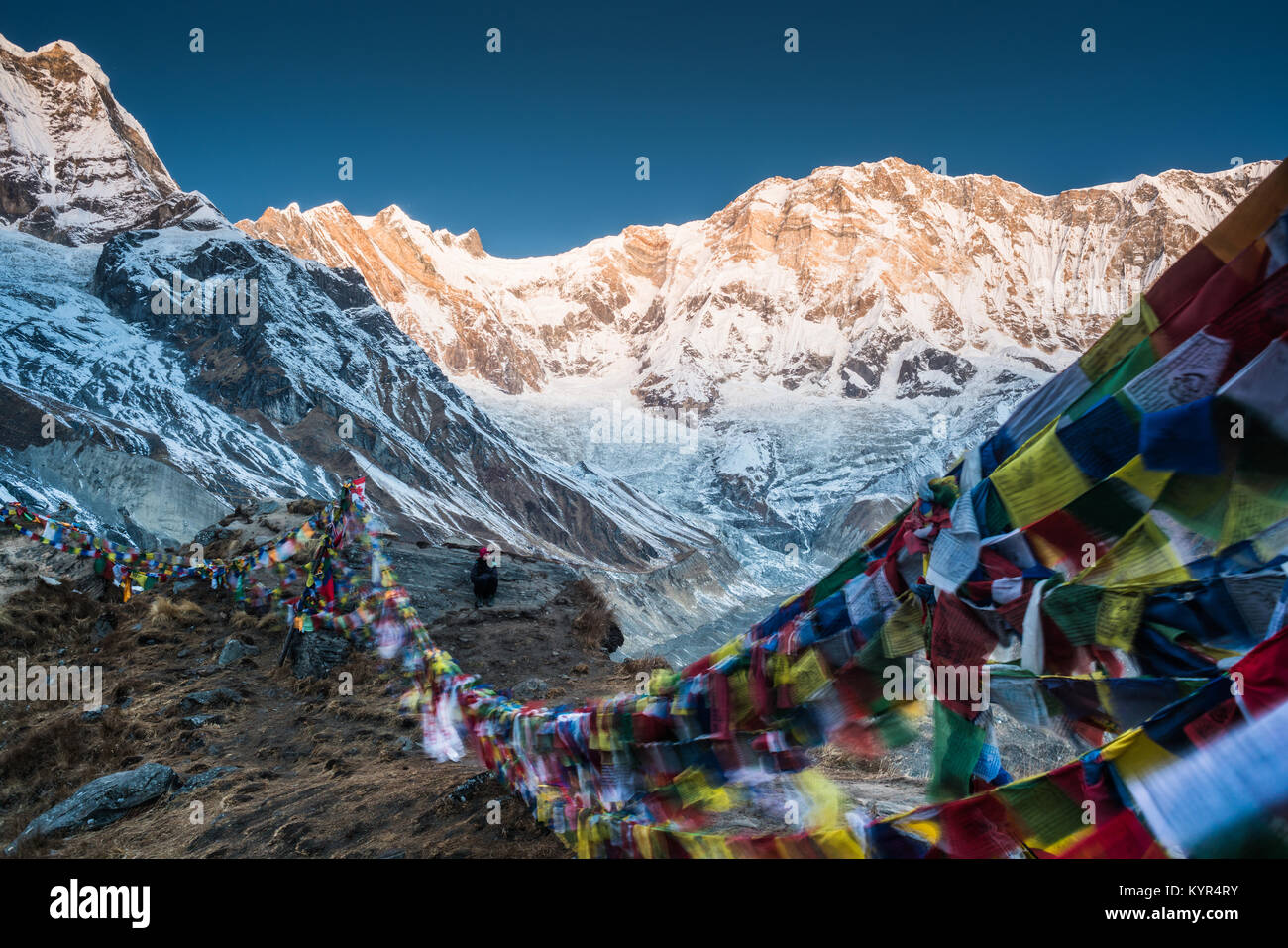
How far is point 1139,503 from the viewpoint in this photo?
2.81 m

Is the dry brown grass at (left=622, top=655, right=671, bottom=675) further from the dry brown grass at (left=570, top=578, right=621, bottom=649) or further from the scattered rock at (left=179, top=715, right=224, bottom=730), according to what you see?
the scattered rock at (left=179, top=715, right=224, bottom=730)

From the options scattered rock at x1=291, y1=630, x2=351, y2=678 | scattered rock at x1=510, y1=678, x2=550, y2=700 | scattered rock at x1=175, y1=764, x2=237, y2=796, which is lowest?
scattered rock at x1=175, y1=764, x2=237, y2=796

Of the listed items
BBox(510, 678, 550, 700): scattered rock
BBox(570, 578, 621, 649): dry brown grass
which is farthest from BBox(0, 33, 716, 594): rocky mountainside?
BBox(510, 678, 550, 700): scattered rock

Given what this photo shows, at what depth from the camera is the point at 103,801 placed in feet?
23.1

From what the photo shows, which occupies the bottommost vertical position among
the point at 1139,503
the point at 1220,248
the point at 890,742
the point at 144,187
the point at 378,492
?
the point at 890,742

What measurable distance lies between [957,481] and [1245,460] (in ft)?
3.72

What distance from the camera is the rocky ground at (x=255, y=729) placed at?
618 centimetres

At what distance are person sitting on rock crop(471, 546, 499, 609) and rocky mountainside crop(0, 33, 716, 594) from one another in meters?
39.4

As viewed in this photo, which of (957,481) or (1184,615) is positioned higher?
(957,481)

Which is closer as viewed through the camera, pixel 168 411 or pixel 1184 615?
pixel 1184 615

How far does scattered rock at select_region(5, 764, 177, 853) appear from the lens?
6.70m
